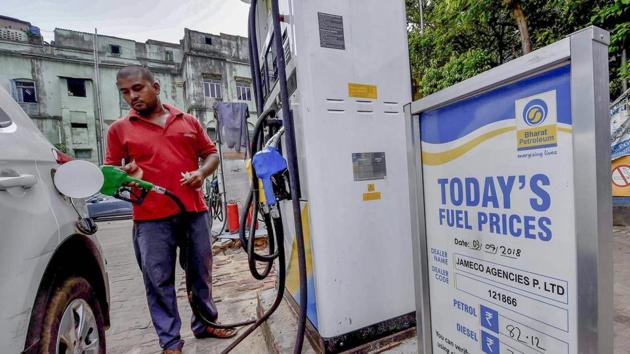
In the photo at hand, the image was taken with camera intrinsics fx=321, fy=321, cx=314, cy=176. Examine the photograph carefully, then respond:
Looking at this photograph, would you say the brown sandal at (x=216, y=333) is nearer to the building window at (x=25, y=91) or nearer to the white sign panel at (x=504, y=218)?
the white sign panel at (x=504, y=218)

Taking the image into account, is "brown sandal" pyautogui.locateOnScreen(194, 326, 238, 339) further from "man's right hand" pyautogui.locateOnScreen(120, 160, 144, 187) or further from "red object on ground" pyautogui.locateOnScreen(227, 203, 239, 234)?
"red object on ground" pyautogui.locateOnScreen(227, 203, 239, 234)

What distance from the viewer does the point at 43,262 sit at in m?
1.13

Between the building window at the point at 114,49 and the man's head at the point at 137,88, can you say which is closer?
the man's head at the point at 137,88

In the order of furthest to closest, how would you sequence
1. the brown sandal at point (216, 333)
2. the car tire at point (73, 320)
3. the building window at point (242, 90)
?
the building window at point (242, 90), the brown sandal at point (216, 333), the car tire at point (73, 320)

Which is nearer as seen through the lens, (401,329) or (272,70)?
(401,329)

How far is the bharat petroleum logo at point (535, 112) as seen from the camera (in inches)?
28.4

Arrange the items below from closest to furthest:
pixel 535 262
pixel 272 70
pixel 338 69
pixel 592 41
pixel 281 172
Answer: pixel 592 41
pixel 535 262
pixel 338 69
pixel 281 172
pixel 272 70

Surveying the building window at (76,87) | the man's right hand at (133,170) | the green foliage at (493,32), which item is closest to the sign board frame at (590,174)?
the man's right hand at (133,170)

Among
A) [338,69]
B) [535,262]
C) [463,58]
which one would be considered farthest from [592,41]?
[463,58]

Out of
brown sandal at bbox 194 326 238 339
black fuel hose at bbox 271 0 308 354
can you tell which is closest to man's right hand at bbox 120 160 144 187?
black fuel hose at bbox 271 0 308 354

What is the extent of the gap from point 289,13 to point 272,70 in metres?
0.54

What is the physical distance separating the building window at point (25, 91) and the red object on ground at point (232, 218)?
19936mm

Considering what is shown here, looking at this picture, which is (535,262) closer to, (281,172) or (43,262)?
(281,172)

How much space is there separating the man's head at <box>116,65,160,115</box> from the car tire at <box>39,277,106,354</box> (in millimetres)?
992
